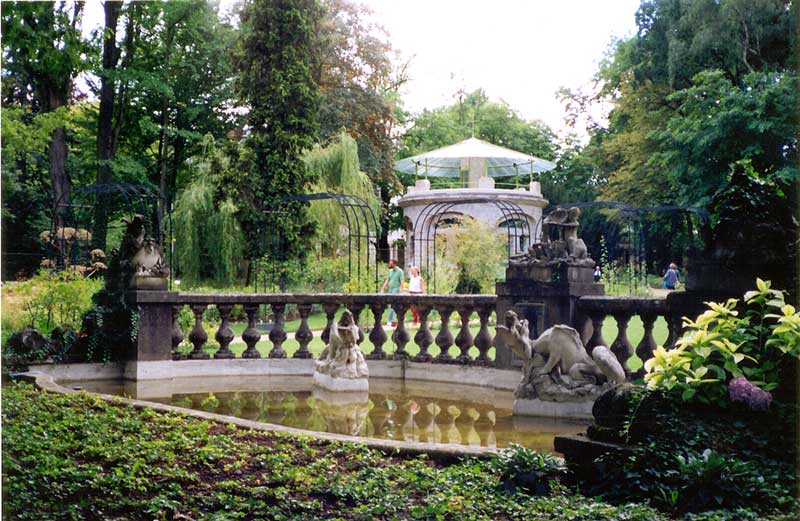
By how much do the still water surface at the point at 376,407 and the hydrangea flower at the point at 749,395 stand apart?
1.68m

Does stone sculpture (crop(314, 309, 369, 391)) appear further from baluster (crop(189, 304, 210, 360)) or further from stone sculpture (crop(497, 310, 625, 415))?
baluster (crop(189, 304, 210, 360))

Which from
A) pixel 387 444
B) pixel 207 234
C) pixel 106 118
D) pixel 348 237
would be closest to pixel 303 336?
pixel 387 444

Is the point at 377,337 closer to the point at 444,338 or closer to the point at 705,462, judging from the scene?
the point at 444,338

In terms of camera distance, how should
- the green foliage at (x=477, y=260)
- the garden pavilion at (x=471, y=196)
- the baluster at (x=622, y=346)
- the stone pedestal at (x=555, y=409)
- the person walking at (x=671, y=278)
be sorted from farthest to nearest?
the garden pavilion at (x=471, y=196), the green foliage at (x=477, y=260), the person walking at (x=671, y=278), the baluster at (x=622, y=346), the stone pedestal at (x=555, y=409)

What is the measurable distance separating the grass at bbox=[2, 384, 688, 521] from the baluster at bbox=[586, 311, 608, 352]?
12.5ft

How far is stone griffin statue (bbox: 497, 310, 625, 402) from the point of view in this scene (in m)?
7.28

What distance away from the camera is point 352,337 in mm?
8609

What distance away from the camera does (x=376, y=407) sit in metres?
8.06

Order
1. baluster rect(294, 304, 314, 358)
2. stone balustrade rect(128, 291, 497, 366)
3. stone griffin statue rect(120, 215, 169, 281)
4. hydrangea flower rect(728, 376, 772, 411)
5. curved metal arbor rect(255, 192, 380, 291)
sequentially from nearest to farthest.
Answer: hydrangea flower rect(728, 376, 772, 411) → stone balustrade rect(128, 291, 497, 366) → stone griffin statue rect(120, 215, 169, 281) → baluster rect(294, 304, 314, 358) → curved metal arbor rect(255, 192, 380, 291)

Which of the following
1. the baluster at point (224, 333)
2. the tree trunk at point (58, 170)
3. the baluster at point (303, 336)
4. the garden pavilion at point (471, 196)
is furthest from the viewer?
the garden pavilion at point (471, 196)

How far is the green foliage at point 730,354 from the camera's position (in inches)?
191

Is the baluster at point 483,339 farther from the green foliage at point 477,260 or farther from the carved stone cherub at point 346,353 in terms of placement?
the green foliage at point 477,260

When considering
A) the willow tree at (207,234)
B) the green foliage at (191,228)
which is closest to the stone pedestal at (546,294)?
the willow tree at (207,234)

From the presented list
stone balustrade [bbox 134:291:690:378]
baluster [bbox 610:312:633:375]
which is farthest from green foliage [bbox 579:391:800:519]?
stone balustrade [bbox 134:291:690:378]
